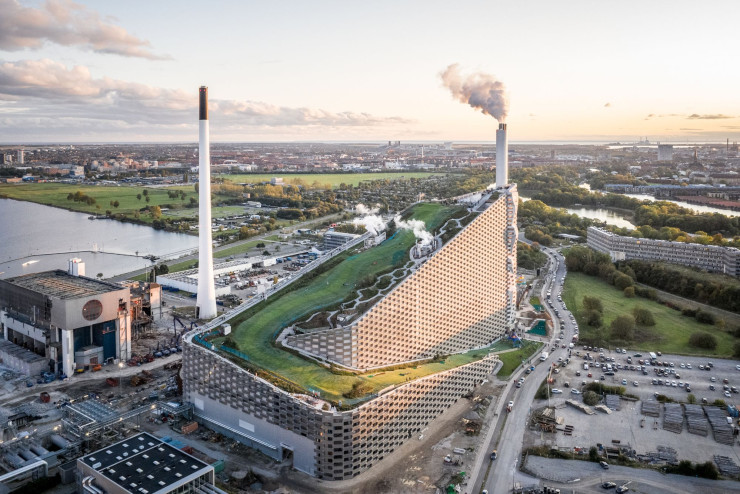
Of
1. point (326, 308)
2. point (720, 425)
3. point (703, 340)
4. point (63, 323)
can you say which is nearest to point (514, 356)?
point (720, 425)

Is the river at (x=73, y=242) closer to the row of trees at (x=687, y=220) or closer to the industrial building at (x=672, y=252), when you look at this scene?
the industrial building at (x=672, y=252)

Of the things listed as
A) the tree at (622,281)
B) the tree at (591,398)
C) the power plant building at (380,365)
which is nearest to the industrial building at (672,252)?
the tree at (622,281)

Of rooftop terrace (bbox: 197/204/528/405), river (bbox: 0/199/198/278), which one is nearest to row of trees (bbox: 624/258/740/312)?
rooftop terrace (bbox: 197/204/528/405)

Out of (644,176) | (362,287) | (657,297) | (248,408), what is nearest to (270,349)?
(248,408)

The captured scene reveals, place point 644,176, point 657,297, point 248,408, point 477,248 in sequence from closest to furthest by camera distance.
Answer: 1. point 248,408
2. point 477,248
3. point 657,297
4. point 644,176

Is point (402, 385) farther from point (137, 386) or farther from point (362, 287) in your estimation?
point (137, 386)

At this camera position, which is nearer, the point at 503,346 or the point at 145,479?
the point at 145,479

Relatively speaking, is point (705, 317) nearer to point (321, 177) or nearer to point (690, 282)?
point (690, 282)

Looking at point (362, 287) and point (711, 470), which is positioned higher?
point (362, 287)

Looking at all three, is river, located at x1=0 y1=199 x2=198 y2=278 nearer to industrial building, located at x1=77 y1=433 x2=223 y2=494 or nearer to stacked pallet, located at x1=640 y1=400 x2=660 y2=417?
industrial building, located at x1=77 y1=433 x2=223 y2=494
